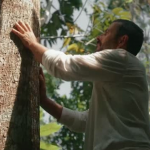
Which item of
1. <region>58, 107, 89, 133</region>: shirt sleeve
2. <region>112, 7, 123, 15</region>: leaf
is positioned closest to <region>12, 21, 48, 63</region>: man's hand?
<region>58, 107, 89, 133</region>: shirt sleeve

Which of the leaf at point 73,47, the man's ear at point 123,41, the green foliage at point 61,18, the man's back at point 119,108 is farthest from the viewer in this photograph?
the green foliage at point 61,18

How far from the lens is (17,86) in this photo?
188 centimetres

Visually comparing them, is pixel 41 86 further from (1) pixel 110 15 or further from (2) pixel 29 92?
(1) pixel 110 15

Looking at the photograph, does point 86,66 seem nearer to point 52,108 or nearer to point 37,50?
point 37,50

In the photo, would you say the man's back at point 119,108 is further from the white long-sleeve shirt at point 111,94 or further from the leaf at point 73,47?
the leaf at point 73,47

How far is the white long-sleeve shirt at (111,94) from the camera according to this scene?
181 cm

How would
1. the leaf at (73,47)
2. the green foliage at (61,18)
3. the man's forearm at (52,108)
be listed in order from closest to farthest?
the man's forearm at (52,108)
the leaf at (73,47)
the green foliage at (61,18)

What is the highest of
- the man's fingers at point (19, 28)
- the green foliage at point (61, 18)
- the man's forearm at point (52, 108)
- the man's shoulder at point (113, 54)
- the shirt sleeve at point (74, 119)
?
the green foliage at point (61, 18)

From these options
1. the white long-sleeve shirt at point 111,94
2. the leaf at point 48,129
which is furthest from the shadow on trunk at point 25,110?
the leaf at point 48,129

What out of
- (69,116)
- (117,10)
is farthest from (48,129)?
(117,10)

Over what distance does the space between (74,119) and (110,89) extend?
0.54 m

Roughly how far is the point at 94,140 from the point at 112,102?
8.3 inches

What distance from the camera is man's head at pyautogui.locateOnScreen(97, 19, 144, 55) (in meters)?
2.07

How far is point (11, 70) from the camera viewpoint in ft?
6.23
